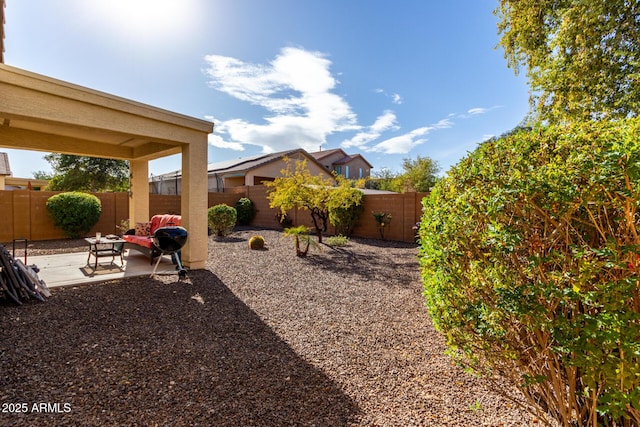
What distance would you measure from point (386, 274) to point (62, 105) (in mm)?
7122

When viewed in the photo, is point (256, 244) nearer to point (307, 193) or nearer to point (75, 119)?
point (307, 193)

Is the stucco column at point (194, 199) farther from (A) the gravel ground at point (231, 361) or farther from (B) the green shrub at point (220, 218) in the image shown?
(B) the green shrub at point (220, 218)

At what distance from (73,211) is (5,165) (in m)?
11.6

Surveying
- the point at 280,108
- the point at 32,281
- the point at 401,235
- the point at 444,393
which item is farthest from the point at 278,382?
the point at 280,108

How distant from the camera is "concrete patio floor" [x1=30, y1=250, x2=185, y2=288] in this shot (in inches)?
228

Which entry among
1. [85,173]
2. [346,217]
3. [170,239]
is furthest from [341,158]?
[170,239]

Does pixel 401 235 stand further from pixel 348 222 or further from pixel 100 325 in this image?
pixel 100 325

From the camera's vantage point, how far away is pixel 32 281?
4641 millimetres

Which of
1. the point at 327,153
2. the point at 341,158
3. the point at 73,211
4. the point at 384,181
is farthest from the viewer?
the point at 341,158

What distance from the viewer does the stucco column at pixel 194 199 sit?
21.7 feet

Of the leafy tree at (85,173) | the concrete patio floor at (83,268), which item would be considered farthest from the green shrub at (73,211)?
the leafy tree at (85,173)

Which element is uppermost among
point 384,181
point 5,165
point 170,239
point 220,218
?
point 384,181

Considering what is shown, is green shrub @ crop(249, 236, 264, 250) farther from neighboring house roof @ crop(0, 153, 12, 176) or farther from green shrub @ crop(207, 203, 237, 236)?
neighboring house roof @ crop(0, 153, 12, 176)

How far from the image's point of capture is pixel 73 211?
1098 centimetres
